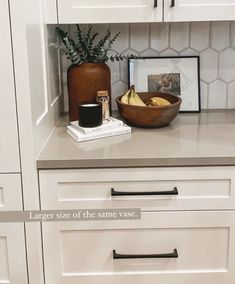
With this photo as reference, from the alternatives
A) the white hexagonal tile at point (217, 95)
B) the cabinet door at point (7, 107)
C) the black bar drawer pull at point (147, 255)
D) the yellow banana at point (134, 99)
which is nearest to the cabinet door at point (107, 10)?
the yellow banana at point (134, 99)

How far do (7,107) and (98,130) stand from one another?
1.38ft

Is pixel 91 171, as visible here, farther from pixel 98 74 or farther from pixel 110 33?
pixel 110 33

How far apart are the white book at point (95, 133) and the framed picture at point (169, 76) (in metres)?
0.38

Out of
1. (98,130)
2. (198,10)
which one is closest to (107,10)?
(198,10)

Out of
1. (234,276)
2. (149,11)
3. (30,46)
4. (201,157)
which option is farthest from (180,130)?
(30,46)

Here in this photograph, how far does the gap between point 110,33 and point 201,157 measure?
2.88 ft

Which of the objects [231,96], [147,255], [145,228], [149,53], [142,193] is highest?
[149,53]

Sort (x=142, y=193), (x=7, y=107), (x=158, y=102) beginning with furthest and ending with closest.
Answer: (x=158, y=102) < (x=142, y=193) < (x=7, y=107)

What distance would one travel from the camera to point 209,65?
82.1 inches

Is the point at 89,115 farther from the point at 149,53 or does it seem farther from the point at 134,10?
the point at 149,53

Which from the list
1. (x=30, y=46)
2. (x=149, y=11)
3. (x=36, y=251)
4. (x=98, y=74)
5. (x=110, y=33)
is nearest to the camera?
(x=30, y=46)

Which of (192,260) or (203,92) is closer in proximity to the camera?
(192,260)

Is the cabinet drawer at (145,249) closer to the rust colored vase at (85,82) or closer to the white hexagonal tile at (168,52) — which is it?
the rust colored vase at (85,82)

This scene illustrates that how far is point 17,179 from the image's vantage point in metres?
1.47
